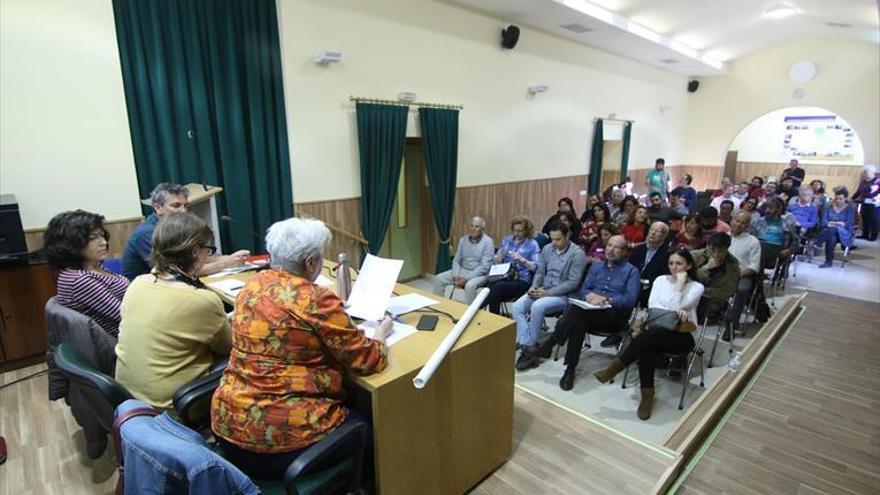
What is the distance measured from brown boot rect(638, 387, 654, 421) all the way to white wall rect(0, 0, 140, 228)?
4054 millimetres

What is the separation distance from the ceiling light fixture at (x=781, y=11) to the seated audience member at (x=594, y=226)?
501 cm

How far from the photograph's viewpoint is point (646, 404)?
2791 millimetres

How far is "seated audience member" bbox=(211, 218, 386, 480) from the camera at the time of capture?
1328 mm

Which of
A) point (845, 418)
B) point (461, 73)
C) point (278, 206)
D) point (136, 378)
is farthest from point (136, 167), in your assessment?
point (845, 418)

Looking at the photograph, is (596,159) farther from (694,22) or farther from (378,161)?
(378,161)

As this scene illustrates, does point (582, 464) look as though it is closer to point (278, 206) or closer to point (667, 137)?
point (278, 206)

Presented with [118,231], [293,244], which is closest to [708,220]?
[293,244]

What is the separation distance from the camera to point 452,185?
18.1 feet

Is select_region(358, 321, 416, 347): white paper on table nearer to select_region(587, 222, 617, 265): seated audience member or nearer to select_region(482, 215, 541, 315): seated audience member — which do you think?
select_region(482, 215, 541, 315): seated audience member

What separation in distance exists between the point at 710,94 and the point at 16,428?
12.6 m

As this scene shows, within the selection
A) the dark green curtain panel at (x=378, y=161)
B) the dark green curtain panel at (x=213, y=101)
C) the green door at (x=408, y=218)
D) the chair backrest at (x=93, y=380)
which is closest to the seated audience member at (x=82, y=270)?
the chair backrest at (x=93, y=380)

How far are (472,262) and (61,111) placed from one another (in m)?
3.32

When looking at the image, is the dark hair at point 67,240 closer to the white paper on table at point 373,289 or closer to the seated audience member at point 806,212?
the white paper on table at point 373,289

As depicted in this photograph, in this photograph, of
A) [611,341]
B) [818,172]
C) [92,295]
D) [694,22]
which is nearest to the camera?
[92,295]
